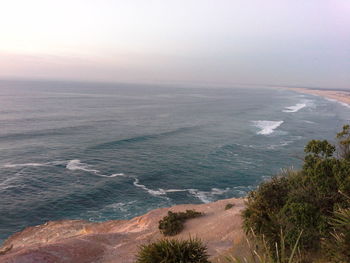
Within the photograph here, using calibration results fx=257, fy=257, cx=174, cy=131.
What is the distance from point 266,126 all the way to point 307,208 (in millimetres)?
72377

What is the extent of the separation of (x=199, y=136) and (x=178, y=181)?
28.0m

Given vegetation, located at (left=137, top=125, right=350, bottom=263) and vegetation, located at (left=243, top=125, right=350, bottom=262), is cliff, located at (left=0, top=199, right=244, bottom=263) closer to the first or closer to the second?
vegetation, located at (left=243, top=125, right=350, bottom=262)

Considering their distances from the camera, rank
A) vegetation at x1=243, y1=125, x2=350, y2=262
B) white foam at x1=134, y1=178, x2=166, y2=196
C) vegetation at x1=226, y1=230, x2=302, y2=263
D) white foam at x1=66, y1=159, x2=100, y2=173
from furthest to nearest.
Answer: white foam at x1=66, y1=159, x2=100, y2=173 < white foam at x1=134, y1=178, x2=166, y2=196 < vegetation at x1=243, y1=125, x2=350, y2=262 < vegetation at x1=226, y1=230, x2=302, y2=263

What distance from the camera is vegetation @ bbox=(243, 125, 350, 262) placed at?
48.2 ft

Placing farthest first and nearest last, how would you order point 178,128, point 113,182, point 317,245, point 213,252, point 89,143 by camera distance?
point 178,128 → point 89,143 → point 113,182 → point 213,252 → point 317,245

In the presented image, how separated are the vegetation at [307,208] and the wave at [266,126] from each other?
56340mm

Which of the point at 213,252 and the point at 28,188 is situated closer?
the point at 213,252

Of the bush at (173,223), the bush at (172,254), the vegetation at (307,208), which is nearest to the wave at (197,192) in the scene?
the bush at (173,223)

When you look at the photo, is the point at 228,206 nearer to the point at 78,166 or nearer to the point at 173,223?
the point at 173,223

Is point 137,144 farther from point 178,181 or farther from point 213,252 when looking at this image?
point 213,252

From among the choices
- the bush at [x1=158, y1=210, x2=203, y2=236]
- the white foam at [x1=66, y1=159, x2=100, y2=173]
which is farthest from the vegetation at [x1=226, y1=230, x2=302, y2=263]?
the white foam at [x1=66, y1=159, x2=100, y2=173]

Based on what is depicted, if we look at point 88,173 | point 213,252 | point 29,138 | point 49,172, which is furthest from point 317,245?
point 29,138

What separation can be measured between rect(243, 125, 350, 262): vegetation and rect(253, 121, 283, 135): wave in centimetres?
5634

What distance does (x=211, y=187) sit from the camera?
1628 inches
